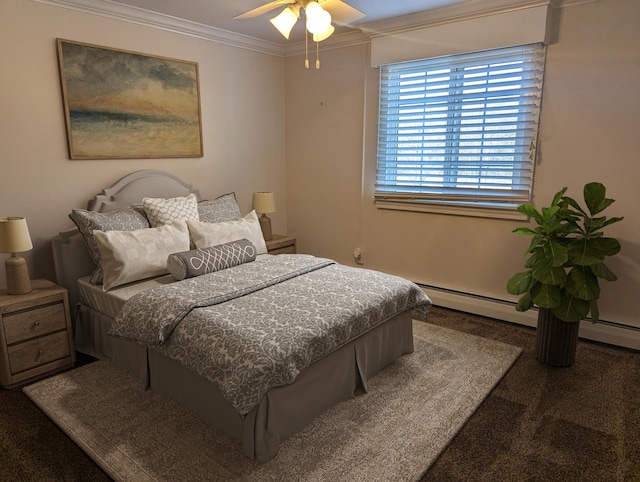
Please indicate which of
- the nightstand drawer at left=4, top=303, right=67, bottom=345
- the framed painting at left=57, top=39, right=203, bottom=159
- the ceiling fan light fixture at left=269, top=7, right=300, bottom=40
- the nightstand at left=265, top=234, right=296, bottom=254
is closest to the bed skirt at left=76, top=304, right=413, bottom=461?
the nightstand drawer at left=4, top=303, right=67, bottom=345

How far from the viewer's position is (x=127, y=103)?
3.35m

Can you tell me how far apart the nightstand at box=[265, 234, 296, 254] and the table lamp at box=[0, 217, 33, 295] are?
185 centimetres

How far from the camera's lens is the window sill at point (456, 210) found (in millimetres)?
3363

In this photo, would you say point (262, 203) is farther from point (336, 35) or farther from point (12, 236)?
point (12, 236)

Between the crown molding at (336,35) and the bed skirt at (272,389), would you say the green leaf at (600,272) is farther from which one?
the crown molding at (336,35)

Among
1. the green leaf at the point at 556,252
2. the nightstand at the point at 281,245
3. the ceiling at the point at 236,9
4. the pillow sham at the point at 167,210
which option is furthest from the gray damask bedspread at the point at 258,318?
the ceiling at the point at 236,9

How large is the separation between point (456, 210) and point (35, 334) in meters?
3.14

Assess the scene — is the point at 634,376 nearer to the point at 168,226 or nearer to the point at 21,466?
the point at 168,226

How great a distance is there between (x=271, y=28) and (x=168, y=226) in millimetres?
2029

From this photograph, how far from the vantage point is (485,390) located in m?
2.52

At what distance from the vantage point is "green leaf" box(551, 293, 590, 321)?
2.61m

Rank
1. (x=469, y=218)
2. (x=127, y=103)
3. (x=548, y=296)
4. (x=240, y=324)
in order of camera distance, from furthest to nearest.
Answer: (x=469, y=218) → (x=127, y=103) → (x=548, y=296) → (x=240, y=324)

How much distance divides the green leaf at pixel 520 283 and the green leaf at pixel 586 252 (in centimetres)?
27

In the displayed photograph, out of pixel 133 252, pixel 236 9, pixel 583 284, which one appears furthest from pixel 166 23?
pixel 583 284
